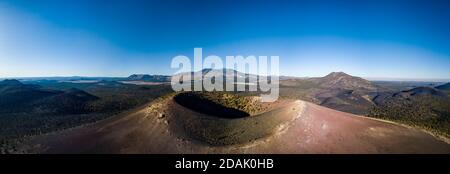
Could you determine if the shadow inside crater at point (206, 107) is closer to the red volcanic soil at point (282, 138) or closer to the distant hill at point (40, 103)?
Answer: the red volcanic soil at point (282, 138)

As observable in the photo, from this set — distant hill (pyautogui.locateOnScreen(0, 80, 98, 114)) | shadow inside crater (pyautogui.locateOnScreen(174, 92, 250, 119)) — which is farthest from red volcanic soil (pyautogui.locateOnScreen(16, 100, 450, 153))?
distant hill (pyautogui.locateOnScreen(0, 80, 98, 114))

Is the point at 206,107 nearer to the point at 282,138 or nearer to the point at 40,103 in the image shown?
the point at 282,138

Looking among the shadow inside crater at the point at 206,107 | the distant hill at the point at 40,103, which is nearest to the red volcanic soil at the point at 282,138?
the shadow inside crater at the point at 206,107

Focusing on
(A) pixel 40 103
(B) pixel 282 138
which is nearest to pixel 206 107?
(B) pixel 282 138

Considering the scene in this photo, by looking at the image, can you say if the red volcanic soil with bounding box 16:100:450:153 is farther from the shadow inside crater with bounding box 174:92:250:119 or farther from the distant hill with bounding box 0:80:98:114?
the distant hill with bounding box 0:80:98:114

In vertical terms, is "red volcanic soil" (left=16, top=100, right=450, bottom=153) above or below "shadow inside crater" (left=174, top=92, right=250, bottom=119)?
below

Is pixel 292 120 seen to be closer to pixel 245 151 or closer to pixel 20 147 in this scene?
pixel 245 151

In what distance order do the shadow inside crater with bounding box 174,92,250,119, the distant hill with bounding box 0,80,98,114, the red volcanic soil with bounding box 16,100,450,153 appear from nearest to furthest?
the red volcanic soil with bounding box 16,100,450,153, the shadow inside crater with bounding box 174,92,250,119, the distant hill with bounding box 0,80,98,114
